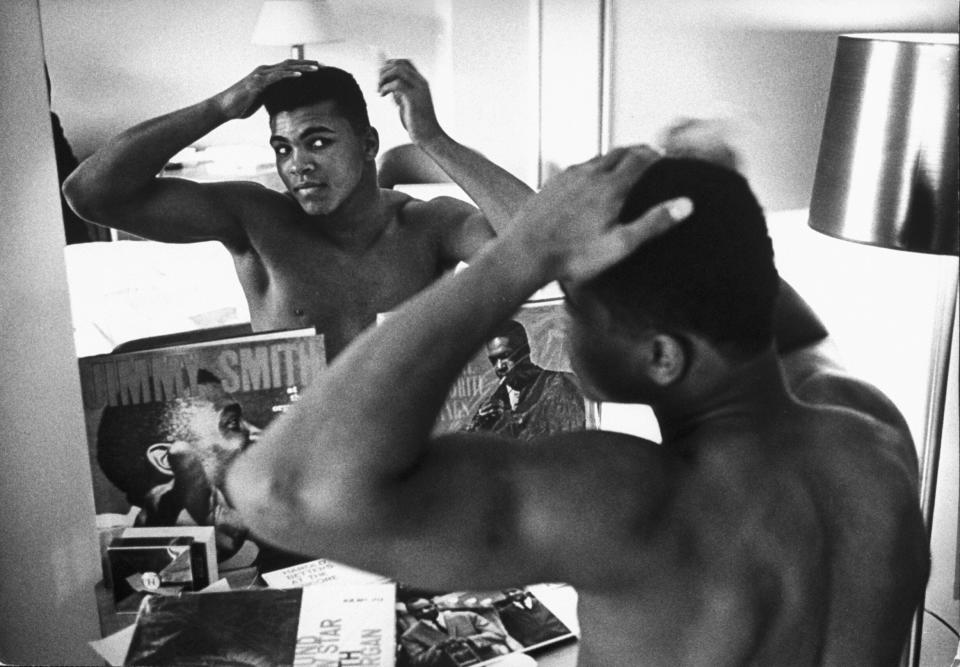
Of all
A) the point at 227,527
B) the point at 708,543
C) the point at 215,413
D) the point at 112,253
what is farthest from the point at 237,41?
the point at 708,543

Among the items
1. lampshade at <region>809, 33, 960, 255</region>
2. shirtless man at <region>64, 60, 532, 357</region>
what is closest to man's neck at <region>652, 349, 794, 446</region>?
shirtless man at <region>64, 60, 532, 357</region>

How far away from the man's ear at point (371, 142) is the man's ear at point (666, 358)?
91 cm

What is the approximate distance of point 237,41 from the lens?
1.59 metres

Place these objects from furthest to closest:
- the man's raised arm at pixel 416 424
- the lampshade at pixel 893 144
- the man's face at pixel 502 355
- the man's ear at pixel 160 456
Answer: the man's face at pixel 502 355, the man's ear at pixel 160 456, the lampshade at pixel 893 144, the man's raised arm at pixel 416 424

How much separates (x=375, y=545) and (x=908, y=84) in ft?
3.82

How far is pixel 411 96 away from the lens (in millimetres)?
1676

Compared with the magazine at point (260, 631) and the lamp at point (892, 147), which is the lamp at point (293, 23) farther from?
the magazine at point (260, 631)

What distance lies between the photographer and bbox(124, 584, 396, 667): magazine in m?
1.76

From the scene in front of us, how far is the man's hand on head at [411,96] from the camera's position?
165 cm

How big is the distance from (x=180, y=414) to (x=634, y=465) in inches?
42.4

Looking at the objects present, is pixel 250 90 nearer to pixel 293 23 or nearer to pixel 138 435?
pixel 293 23

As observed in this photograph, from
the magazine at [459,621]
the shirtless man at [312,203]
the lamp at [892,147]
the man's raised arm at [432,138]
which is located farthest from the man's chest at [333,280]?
the lamp at [892,147]

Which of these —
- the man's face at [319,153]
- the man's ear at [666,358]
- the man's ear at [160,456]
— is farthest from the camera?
the man's ear at [160,456]

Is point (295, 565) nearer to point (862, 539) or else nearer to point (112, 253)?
point (112, 253)
